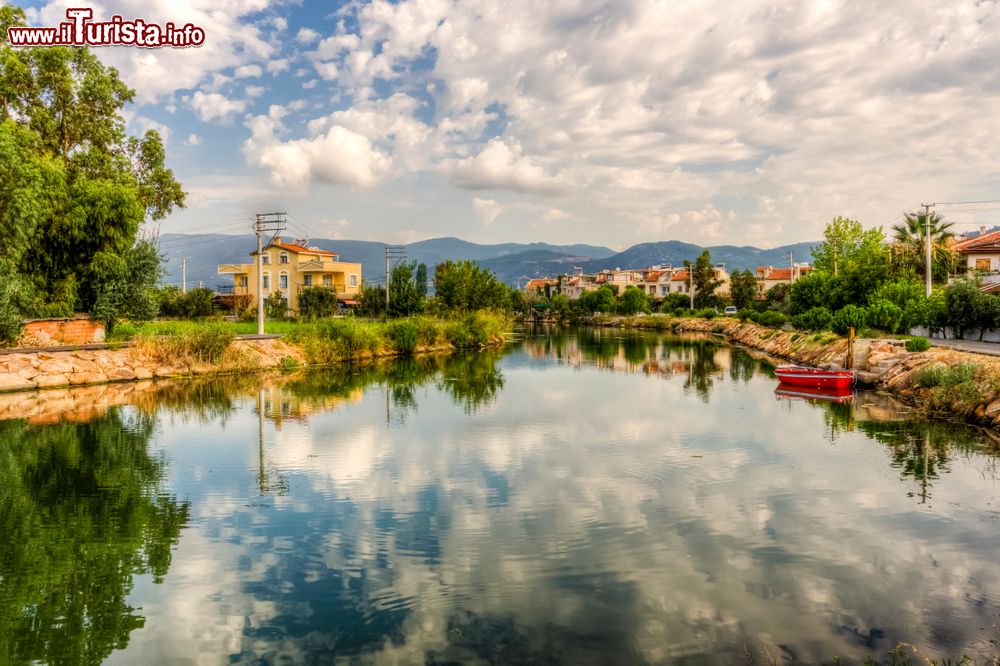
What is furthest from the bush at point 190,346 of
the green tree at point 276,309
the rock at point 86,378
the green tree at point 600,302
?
the green tree at point 600,302

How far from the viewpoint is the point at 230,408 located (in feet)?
63.3

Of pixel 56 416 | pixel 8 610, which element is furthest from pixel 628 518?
pixel 56 416

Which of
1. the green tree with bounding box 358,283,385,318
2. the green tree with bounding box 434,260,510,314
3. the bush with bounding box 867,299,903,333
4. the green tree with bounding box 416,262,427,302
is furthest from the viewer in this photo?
the green tree with bounding box 358,283,385,318

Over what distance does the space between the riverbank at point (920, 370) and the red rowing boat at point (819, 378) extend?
1425 mm

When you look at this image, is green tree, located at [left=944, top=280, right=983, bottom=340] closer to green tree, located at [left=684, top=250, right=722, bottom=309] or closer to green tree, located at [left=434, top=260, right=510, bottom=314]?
green tree, located at [left=434, top=260, right=510, bottom=314]

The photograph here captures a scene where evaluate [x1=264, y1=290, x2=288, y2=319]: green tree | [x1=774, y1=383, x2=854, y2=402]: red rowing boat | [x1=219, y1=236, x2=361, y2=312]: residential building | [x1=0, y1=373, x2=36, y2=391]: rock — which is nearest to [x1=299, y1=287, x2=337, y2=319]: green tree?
[x1=264, y1=290, x2=288, y2=319]: green tree

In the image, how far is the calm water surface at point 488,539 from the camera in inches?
251

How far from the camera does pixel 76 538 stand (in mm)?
8852

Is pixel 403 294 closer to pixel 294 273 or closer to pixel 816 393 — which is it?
pixel 294 273

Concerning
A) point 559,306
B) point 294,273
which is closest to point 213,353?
point 294,273

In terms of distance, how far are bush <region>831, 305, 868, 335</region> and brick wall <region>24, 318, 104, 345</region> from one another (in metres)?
32.3

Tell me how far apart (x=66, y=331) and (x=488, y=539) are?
895 inches

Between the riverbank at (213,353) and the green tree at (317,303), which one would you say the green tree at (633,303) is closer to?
the green tree at (317,303)

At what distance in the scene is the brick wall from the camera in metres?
24.1
